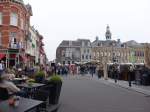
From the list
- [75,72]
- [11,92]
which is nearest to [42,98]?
[11,92]

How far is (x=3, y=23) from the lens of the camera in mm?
55812

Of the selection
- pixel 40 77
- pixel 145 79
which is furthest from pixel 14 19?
pixel 40 77

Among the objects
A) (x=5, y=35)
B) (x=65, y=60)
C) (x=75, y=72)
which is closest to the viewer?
(x=5, y=35)

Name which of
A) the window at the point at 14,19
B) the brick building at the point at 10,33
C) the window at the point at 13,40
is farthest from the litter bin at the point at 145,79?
the window at the point at 14,19

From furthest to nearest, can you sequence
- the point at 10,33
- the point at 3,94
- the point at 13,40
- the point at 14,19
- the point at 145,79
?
the point at 14,19 → the point at 13,40 → the point at 10,33 → the point at 145,79 → the point at 3,94

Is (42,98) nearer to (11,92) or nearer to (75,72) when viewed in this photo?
(11,92)

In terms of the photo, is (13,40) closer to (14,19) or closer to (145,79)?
(14,19)

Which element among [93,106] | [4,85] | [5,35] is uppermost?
[5,35]

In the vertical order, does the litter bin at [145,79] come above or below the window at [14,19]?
below

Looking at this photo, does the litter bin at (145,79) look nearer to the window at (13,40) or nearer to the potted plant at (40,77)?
the potted plant at (40,77)

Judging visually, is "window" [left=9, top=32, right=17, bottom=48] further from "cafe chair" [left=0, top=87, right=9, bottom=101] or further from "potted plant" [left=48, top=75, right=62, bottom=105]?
"cafe chair" [left=0, top=87, right=9, bottom=101]

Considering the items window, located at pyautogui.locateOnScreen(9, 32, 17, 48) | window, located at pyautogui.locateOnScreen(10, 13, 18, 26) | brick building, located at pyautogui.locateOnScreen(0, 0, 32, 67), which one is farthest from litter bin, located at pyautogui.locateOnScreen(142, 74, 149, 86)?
window, located at pyautogui.locateOnScreen(10, 13, 18, 26)

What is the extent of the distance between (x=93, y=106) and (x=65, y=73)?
48.4 metres

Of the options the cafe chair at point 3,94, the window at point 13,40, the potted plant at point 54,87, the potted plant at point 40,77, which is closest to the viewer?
the cafe chair at point 3,94
